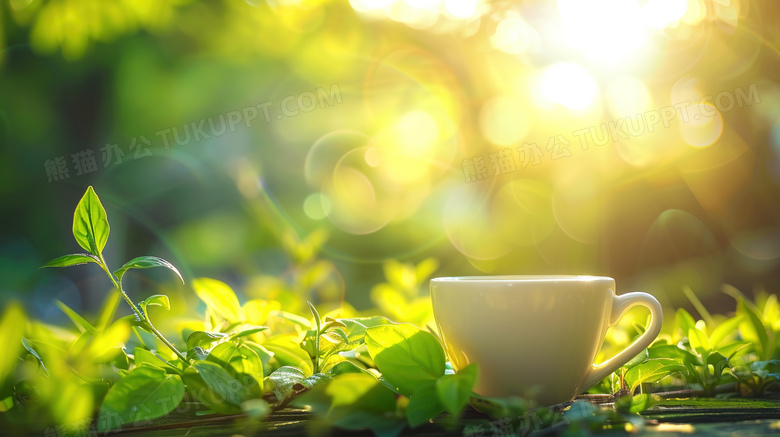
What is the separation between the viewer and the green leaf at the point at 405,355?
0.41 m

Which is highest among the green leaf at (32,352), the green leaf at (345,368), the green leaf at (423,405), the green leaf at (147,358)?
the green leaf at (32,352)

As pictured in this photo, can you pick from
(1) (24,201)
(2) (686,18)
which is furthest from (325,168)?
(2) (686,18)

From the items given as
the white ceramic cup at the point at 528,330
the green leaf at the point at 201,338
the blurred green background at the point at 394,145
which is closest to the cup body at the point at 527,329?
the white ceramic cup at the point at 528,330

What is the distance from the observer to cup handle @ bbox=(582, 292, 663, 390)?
19.1 inches

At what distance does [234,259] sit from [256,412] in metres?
2.38

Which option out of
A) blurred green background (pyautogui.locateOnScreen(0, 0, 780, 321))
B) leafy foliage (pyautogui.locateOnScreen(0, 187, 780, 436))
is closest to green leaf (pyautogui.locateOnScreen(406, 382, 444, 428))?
leafy foliage (pyautogui.locateOnScreen(0, 187, 780, 436))


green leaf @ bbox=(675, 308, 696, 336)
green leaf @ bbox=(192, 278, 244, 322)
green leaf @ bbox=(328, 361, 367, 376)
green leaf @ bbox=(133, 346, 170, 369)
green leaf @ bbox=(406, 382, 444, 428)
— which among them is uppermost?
green leaf @ bbox=(192, 278, 244, 322)

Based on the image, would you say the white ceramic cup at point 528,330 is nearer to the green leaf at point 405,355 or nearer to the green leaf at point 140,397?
the green leaf at point 405,355

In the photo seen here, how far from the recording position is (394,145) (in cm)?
284

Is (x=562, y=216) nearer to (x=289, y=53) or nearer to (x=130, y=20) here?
(x=289, y=53)

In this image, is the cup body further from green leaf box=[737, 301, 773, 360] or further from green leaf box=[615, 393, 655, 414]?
green leaf box=[737, 301, 773, 360]

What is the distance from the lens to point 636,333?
0.61 m

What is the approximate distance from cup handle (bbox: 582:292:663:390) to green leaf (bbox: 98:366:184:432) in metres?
0.37

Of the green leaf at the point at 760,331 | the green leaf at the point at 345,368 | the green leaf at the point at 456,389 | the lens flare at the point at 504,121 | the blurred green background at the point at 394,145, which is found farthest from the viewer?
the lens flare at the point at 504,121
